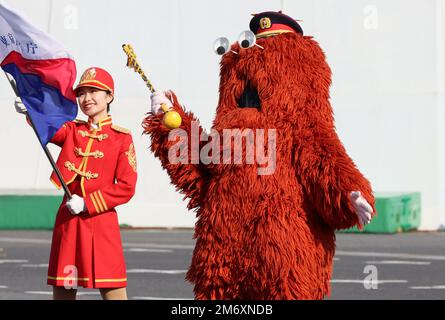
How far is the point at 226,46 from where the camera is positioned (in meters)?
6.53

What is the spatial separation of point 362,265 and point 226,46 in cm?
786

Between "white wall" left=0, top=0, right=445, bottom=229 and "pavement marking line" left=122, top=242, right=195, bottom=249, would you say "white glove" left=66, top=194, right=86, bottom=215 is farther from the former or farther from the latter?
"white wall" left=0, top=0, right=445, bottom=229

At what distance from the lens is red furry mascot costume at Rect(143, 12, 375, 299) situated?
20.4 feet

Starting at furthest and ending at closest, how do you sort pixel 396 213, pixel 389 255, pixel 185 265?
pixel 396 213 → pixel 389 255 → pixel 185 265

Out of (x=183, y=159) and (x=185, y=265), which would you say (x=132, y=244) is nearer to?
(x=185, y=265)

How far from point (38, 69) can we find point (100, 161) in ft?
1.93

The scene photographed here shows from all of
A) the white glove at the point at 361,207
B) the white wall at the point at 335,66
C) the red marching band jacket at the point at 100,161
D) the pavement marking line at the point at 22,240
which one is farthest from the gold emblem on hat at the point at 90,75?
the white wall at the point at 335,66

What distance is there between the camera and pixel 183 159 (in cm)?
648

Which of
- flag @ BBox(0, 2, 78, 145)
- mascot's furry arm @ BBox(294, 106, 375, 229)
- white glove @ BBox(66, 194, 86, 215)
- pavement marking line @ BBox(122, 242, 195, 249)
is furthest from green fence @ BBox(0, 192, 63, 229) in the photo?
mascot's furry arm @ BBox(294, 106, 375, 229)

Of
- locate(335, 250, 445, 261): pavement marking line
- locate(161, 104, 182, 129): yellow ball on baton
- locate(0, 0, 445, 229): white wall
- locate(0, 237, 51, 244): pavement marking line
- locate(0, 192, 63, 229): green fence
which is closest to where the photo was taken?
locate(161, 104, 182, 129): yellow ball on baton

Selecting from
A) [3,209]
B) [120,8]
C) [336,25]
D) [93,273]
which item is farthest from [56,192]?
[93,273]

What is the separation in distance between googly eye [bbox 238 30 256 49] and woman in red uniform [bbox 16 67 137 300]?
35.4 inches

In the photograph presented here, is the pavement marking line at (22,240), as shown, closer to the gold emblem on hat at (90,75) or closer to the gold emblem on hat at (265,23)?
the gold emblem on hat at (90,75)

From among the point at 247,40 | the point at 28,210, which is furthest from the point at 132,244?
the point at 247,40
